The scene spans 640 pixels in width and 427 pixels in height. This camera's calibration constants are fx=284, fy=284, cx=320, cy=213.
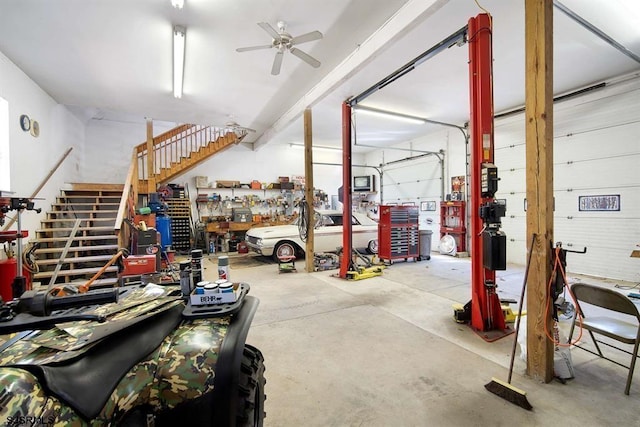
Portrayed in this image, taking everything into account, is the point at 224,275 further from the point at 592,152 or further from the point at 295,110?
the point at 592,152

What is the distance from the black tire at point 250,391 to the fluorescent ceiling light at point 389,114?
6.04m

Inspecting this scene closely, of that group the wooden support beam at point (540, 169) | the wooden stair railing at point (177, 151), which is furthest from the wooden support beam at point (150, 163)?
the wooden support beam at point (540, 169)

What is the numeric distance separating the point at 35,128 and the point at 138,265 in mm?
3769

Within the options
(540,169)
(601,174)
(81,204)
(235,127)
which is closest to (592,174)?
(601,174)

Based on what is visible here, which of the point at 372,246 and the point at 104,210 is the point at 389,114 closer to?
the point at 372,246

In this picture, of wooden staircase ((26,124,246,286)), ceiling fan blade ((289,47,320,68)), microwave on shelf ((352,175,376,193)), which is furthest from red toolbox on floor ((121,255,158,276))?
microwave on shelf ((352,175,376,193))

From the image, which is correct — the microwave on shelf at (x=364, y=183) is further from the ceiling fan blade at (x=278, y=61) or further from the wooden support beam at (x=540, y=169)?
the wooden support beam at (x=540, y=169)

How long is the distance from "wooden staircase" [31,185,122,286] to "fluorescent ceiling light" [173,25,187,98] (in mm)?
2826

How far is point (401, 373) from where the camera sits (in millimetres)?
2234

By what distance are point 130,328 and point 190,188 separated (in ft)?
30.0

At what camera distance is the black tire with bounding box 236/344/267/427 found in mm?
953

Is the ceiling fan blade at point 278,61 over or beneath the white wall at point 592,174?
over

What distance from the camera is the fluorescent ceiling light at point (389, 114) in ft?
21.5

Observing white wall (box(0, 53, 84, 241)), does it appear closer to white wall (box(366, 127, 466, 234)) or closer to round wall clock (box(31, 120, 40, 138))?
round wall clock (box(31, 120, 40, 138))
